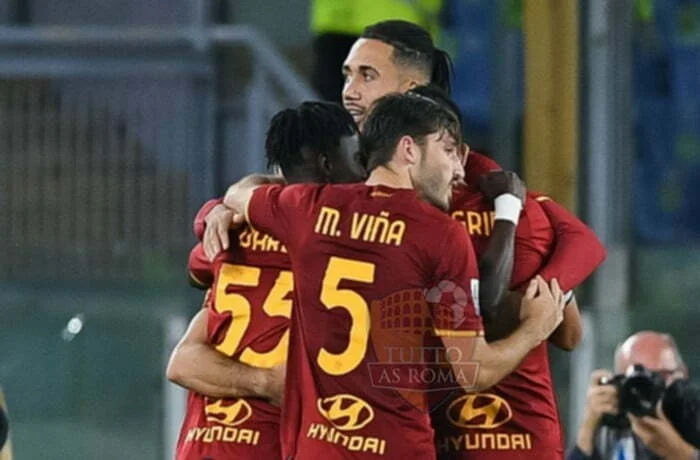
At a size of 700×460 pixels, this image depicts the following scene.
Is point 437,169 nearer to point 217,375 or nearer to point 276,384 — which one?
point 276,384

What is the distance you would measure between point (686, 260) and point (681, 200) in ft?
1.32

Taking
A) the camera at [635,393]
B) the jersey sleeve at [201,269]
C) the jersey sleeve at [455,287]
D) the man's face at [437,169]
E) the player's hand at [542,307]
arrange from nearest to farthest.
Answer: the jersey sleeve at [455,287], the man's face at [437,169], the player's hand at [542,307], the jersey sleeve at [201,269], the camera at [635,393]

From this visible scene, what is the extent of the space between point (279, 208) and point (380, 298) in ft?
1.09

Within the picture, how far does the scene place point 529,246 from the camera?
5242mm

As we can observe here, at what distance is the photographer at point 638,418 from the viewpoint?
6.47 meters

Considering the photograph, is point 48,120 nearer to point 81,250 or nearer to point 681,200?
point 81,250

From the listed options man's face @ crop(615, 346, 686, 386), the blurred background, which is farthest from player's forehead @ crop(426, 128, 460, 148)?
the blurred background

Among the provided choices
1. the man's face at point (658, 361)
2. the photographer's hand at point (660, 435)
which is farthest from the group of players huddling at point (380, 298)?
the man's face at point (658, 361)

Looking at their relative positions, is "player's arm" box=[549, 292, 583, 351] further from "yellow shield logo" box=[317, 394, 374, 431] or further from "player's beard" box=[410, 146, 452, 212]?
"yellow shield logo" box=[317, 394, 374, 431]

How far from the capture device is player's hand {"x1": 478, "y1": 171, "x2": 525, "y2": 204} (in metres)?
5.18

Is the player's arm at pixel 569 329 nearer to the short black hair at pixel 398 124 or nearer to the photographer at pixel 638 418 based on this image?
the short black hair at pixel 398 124

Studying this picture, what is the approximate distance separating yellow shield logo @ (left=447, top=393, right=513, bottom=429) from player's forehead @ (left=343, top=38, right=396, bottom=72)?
937 millimetres

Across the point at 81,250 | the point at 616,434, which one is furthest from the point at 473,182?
the point at 81,250

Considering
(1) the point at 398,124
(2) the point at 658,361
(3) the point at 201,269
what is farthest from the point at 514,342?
(2) the point at 658,361
